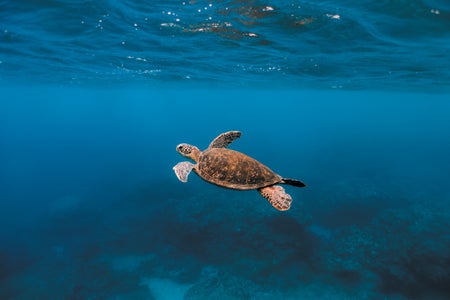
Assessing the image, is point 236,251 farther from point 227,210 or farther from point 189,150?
point 189,150

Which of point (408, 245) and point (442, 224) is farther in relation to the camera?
point (442, 224)

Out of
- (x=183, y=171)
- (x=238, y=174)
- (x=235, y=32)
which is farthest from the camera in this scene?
(x=235, y=32)

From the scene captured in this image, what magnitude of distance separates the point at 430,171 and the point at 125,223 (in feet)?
101

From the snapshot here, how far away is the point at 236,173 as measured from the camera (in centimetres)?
590

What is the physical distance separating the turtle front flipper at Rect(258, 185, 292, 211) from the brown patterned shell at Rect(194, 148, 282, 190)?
0.46ft

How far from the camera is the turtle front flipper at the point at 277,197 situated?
525 cm

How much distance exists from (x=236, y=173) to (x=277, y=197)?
40.9 inches

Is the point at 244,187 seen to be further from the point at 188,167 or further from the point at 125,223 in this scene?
the point at 125,223

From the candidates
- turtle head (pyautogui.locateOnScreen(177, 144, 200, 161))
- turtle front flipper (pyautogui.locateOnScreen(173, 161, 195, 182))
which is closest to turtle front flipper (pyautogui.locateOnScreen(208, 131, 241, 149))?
turtle head (pyautogui.locateOnScreen(177, 144, 200, 161))

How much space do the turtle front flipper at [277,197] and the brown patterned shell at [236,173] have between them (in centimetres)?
14

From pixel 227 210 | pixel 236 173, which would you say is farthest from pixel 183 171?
pixel 227 210

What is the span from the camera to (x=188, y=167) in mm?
6047

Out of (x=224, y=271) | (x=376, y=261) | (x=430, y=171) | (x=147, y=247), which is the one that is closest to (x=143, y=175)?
(x=147, y=247)

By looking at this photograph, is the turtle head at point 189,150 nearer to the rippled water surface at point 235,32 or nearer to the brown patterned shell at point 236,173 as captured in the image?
the brown patterned shell at point 236,173
